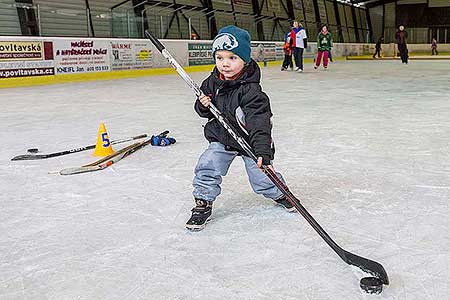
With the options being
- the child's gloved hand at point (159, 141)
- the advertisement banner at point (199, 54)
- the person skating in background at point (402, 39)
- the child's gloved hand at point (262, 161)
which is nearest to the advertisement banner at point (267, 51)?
the advertisement banner at point (199, 54)

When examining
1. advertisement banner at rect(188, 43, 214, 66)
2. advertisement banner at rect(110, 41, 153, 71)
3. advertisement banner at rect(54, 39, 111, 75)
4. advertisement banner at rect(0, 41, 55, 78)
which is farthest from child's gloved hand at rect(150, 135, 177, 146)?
advertisement banner at rect(188, 43, 214, 66)

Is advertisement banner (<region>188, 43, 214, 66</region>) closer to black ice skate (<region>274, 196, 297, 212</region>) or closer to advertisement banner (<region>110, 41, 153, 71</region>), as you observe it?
advertisement banner (<region>110, 41, 153, 71</region>)

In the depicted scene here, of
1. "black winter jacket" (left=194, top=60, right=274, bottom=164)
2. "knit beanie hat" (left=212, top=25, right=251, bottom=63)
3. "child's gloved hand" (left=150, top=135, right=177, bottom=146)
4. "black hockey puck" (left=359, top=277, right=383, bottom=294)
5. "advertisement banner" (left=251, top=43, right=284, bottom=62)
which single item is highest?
"advertisement banner" (left=251, top=43, right=284, bottom=62)

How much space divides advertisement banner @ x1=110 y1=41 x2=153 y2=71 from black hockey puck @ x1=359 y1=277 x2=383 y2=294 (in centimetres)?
1061

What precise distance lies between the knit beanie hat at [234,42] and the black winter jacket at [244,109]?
70mm

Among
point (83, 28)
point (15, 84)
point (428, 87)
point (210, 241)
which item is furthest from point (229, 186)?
point (83, 28)

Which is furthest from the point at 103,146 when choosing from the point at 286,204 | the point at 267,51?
the point at 267,51

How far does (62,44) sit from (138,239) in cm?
899

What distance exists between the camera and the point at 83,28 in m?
11.3

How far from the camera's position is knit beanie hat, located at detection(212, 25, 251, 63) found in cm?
178

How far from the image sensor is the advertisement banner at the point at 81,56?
9.98m

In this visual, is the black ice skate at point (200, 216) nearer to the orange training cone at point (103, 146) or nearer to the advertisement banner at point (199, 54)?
the orange training cone at point (103, 146)

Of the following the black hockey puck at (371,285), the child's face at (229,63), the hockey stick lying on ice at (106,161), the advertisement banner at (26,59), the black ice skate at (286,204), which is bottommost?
the black hockey puck at (371,285)

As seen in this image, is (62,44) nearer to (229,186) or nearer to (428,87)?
(428,87)
